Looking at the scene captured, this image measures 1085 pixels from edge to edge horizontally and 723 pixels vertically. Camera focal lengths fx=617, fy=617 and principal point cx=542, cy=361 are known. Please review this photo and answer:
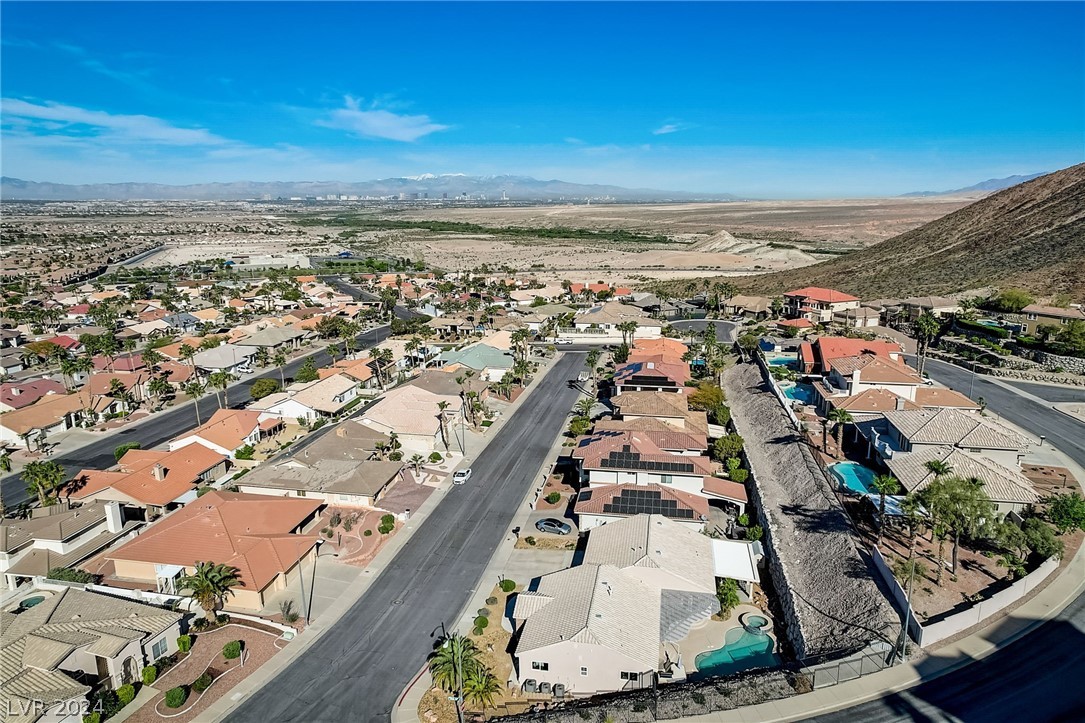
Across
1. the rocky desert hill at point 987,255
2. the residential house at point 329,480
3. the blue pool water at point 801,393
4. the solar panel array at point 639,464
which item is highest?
the rocky desert hill at point 987,255

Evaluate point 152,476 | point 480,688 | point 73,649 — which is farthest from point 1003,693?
point 152,476

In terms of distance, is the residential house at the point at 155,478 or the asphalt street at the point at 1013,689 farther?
the residential house at the point at 155,478

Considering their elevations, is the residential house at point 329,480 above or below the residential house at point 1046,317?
below

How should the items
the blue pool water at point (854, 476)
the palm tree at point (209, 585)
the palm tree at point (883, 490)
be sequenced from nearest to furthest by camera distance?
1. the palm tree at point (209, 585)
2. the palm tree at point (883, 490)
3. the blue pool water at point (854, 476)

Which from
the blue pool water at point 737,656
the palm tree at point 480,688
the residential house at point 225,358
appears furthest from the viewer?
the residential house at point 225,358

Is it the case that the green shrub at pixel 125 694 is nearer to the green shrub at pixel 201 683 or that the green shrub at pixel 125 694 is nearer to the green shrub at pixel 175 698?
the green shrub at pixel 175 698

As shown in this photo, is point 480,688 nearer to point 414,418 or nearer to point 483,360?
point 414,418


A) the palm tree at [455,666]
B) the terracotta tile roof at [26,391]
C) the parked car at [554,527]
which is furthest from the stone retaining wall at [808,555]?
the terracotta tile roof at [26,391]
